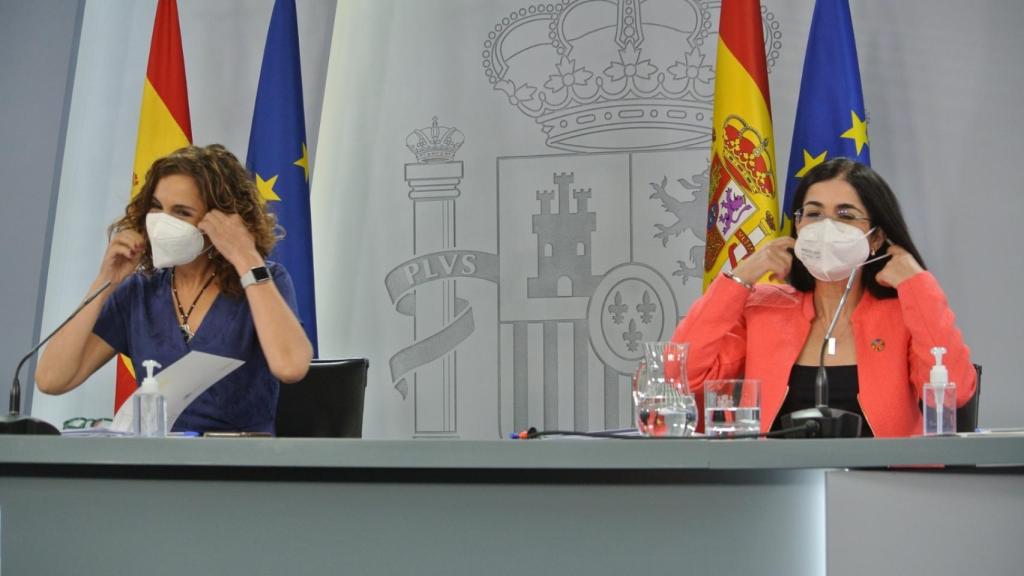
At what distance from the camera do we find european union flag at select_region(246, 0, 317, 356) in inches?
141

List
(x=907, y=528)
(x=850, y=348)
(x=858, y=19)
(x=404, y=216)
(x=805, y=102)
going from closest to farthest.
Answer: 1. (x=907, y=528)
2. (x=850, y=348)
3. (x=805, y=102)
4. (x=858, y=19)
5. (x=404, y=216)

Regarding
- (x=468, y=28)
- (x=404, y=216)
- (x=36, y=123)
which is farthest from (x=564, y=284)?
(x=36, y=123)

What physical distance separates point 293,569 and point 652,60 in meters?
2.78

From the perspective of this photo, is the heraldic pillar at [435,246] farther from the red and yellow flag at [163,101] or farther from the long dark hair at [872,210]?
the long dark hair at [872,210]

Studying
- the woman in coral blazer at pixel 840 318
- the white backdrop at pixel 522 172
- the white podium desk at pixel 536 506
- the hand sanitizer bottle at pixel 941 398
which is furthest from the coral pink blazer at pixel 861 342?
the white backdrop at pixel 522 172

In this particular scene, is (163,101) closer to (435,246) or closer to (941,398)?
(435,246)

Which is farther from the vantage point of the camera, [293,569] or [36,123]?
[36,123]

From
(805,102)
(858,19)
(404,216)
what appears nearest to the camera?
(805,102)

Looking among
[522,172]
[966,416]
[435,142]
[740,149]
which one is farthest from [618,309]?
[966,416]

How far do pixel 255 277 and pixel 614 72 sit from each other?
1.90 metres

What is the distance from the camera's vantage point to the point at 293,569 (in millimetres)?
1393

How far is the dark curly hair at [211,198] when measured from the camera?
7.87ft

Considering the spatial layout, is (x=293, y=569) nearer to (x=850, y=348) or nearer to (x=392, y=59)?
(x=850, y=348)

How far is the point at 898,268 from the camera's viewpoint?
2291 millimetres
